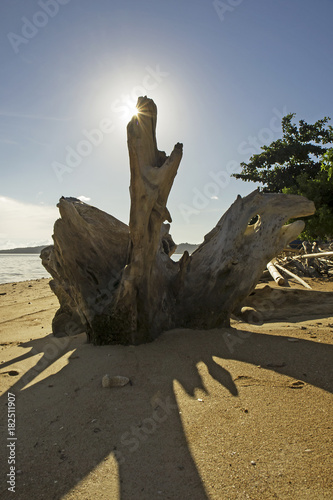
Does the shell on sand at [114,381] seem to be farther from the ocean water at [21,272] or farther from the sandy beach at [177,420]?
the ocean water at [21,272]

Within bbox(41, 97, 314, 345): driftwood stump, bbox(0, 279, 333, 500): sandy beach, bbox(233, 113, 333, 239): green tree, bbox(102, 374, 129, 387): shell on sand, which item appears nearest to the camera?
bbox(0, 279, 333, 500): sandy beach

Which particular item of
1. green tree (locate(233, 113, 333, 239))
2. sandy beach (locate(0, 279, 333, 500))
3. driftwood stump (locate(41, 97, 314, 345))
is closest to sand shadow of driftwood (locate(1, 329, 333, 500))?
sandy beach (locate(0, 279, 333, 500))

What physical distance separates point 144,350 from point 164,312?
75cm

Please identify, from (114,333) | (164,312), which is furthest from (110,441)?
(164,312)

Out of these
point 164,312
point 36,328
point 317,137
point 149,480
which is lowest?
point 36,328

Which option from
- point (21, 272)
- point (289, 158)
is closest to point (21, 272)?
point (21, 272)

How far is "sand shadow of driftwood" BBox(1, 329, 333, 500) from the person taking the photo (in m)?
1.61

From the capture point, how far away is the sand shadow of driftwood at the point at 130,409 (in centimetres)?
161

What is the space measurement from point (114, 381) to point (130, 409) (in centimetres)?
38

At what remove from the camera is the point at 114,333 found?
3.57 meters

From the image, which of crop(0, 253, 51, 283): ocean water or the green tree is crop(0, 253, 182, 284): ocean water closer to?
crop(0, 253, 51, 283): ocean water

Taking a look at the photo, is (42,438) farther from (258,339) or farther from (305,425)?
(258,339)

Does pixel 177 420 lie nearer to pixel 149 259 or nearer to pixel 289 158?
pixel 149 259

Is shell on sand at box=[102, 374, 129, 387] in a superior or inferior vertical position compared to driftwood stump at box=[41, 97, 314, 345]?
inferior
